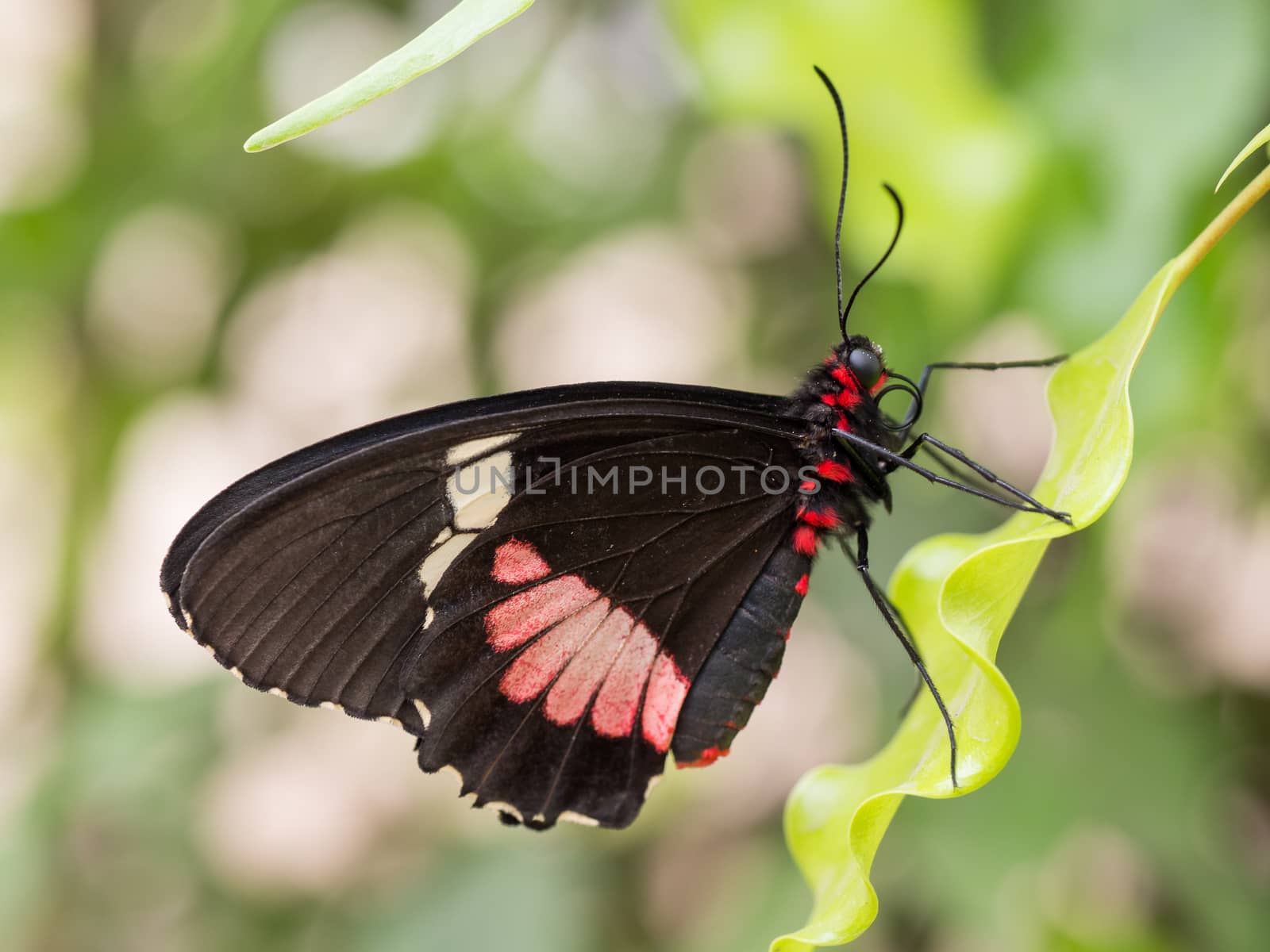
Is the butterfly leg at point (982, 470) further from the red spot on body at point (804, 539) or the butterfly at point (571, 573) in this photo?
the red spot on body at point (804, 539)

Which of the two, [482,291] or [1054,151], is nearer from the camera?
[1054,151]

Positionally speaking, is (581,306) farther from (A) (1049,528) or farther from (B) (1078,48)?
(A) (1049,528)

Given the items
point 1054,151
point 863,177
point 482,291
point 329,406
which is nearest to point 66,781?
point 329,406

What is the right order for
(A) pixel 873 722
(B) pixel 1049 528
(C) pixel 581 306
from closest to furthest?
(B) pixel 1049 528
(A) pixel 873 722
(C) pixel 581 306

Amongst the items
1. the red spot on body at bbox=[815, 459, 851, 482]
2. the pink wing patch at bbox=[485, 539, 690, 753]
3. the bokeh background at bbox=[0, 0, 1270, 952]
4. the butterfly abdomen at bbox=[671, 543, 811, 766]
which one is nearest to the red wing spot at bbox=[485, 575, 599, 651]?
the pink wing patch at bbox=[485, 539, 690, 753]

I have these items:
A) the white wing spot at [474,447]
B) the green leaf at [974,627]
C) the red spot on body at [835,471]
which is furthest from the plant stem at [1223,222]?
the white wing spot at [474,447]

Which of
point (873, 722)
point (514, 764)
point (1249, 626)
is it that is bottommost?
point (1249, 626)
